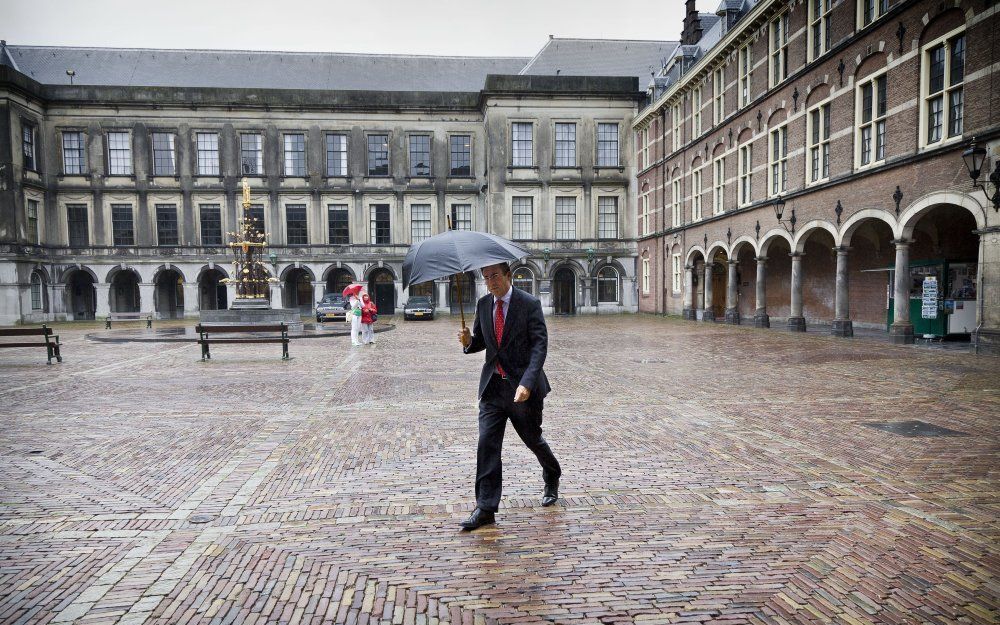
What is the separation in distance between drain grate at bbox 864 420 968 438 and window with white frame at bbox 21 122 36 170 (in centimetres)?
4341

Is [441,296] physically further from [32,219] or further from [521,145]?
[32,219]

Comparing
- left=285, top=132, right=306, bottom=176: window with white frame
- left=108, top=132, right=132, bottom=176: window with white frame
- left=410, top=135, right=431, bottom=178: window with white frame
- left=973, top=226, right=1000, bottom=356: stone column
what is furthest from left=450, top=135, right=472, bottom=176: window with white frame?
left=973, top=226, right=1000, bottom=356: stone column

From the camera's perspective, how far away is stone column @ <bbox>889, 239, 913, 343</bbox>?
15641 millimetres

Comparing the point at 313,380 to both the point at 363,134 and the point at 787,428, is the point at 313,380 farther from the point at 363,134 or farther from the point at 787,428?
the point at 363,134

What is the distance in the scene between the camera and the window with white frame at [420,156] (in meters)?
38.7

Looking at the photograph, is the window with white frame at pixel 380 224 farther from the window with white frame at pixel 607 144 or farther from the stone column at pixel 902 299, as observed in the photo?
the stone column at pixel 902 299

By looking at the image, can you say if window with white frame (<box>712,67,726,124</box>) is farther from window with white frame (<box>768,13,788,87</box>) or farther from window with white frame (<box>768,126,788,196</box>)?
window with white frame (<box>768,126,788,196</box>)

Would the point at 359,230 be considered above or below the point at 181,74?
below

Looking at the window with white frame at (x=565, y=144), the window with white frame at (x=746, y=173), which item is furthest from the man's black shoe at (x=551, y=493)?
the window with white frame at (x=565, y=144)

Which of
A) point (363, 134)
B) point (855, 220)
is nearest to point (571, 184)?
point (363, 134)

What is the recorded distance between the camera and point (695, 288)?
3036 cm

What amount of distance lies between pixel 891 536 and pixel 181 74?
4702 cm

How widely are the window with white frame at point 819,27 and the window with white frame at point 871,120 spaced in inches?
101

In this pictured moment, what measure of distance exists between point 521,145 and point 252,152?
1751 cm
